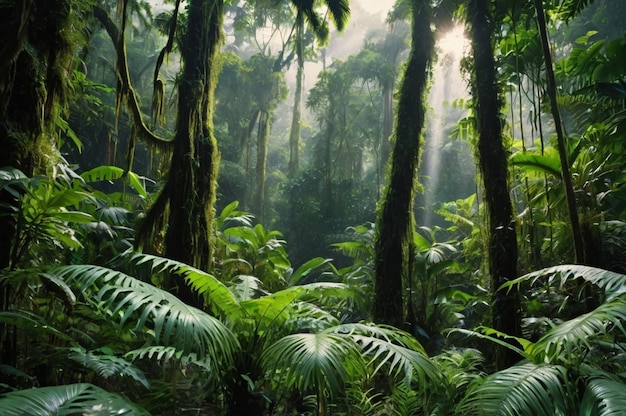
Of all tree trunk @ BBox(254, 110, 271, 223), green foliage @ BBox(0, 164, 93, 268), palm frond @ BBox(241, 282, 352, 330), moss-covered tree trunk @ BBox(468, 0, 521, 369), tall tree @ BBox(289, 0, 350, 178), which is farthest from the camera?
tree trunk @ BBox(254, 110, 271, 223)

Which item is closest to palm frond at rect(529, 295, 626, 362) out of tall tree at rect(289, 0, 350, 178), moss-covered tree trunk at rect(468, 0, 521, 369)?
moss-covered tree trunk at rect(468, 0, 521, 369)

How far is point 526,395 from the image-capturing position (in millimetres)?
2279

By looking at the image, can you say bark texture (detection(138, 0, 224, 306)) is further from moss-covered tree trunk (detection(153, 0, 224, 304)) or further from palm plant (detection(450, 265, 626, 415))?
palm plant (detection(450, 265, 626, 415))

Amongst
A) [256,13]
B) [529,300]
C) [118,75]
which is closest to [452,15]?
[529,300]

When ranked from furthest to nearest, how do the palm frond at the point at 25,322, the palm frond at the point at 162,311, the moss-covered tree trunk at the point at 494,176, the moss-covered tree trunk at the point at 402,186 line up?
the moss-covered tree trunk at the point at 402,186, the moss-covered tree trunk at the point at 494,176, the palm frond at the point at 162,311, the palm frond at the point at 25,322

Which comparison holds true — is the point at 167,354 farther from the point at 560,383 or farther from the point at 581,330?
the point at 581,330

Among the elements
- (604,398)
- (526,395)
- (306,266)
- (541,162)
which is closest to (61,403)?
(526,395)

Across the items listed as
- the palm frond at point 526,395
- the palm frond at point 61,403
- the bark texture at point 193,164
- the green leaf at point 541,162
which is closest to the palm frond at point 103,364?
the palm frond at point 61,403

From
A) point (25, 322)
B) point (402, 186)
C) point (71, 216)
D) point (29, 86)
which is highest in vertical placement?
point (402, 186)

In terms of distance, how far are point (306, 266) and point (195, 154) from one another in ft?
9.47

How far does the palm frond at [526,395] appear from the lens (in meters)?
2.24

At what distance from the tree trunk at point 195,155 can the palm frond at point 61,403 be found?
228cm

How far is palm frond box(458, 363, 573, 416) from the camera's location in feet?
7.36

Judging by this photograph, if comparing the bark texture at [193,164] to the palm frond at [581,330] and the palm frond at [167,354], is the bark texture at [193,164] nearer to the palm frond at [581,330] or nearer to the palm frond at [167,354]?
the palm frond at [167,354]
